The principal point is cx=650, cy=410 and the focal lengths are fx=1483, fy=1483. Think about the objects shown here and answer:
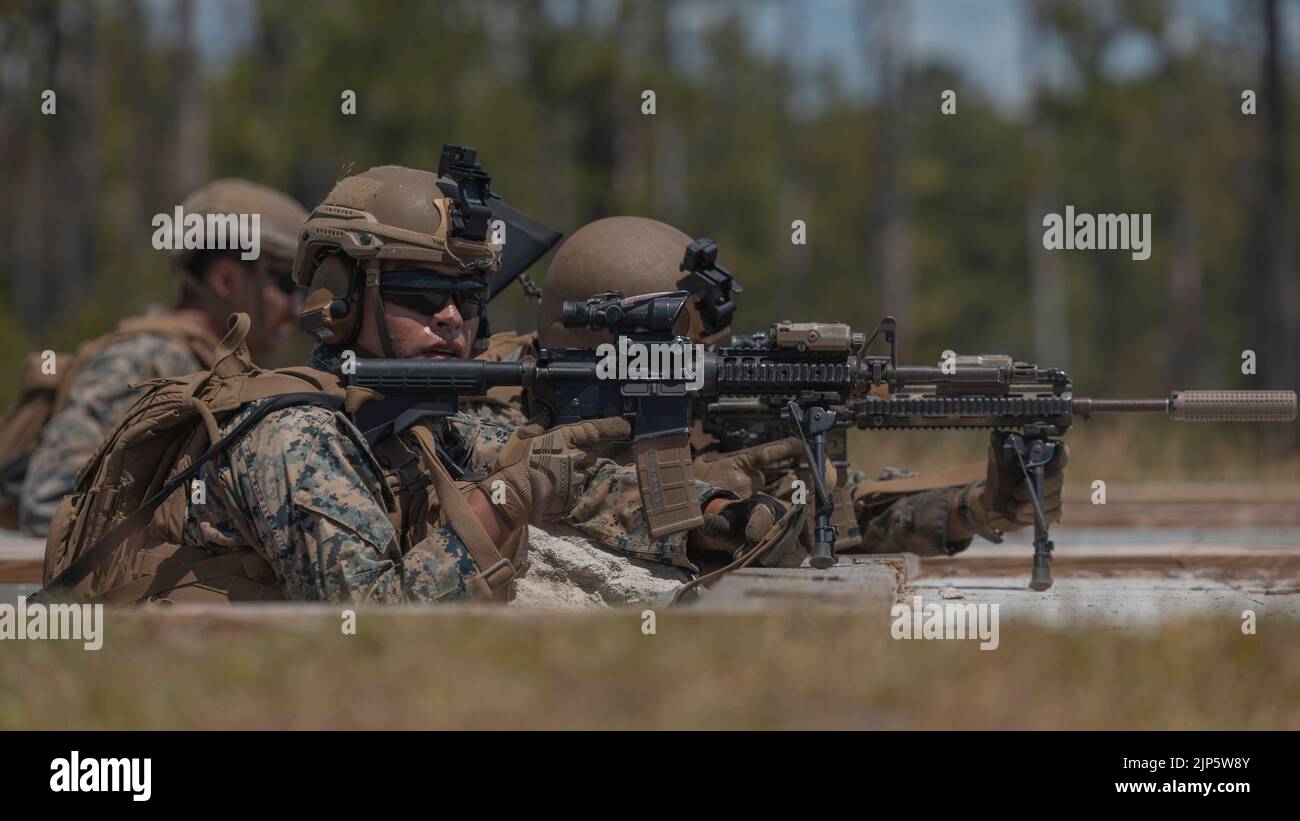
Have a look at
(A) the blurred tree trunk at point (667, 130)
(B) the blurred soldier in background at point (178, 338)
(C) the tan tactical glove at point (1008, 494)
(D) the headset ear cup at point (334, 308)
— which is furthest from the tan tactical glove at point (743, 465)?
(A) the blurred tree trunk at point (667, 130)

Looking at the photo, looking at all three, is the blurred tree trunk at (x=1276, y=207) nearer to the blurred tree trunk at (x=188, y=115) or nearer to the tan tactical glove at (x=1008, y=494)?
the blurred tree trunk at (x=188, y=115)

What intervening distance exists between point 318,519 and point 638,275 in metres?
1.99

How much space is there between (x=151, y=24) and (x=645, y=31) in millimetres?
17765

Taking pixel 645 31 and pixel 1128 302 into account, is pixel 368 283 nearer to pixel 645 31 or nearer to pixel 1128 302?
pixel 645 31

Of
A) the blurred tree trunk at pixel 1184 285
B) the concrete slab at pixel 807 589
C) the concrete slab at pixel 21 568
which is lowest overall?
the concrete slab at pixel 21 568

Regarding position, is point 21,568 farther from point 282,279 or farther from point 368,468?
point 368,468

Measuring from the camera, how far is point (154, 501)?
4.25 m

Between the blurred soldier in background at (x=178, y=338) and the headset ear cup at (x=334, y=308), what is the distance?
317cm

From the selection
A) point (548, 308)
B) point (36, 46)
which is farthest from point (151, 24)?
point (548, 308)

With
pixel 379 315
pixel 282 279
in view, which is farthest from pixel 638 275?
pixel 282 279

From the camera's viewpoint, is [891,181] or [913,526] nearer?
[913,526]

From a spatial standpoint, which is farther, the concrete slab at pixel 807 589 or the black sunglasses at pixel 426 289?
the black sunglasses at pixel 426 289

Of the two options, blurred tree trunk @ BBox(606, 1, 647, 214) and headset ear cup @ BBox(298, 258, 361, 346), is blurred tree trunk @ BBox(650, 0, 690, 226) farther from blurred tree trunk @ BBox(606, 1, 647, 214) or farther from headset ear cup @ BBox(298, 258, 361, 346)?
headset ear cup @ BBox(298, 258, 361, 346)

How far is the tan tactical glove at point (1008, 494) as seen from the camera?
536 cm
